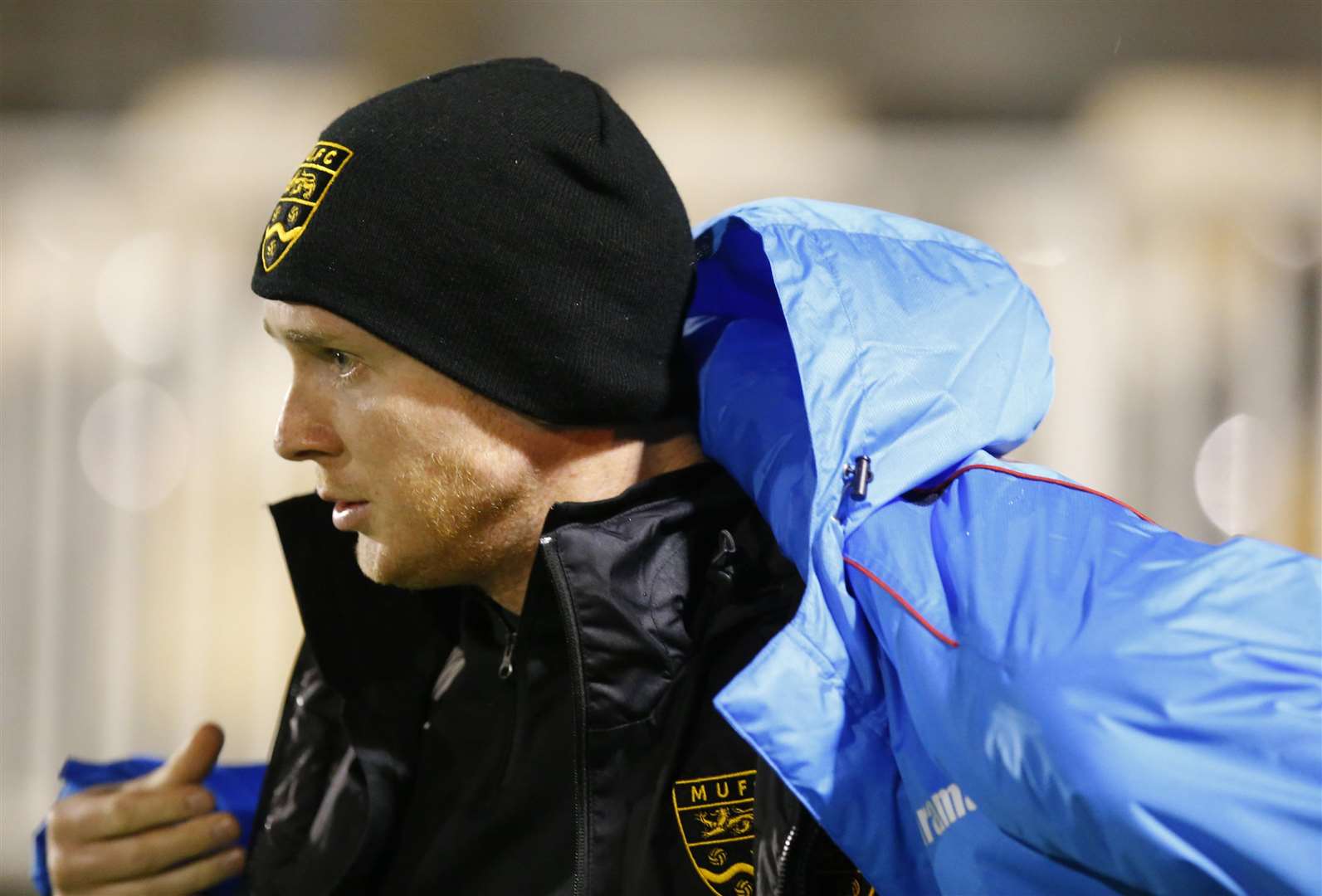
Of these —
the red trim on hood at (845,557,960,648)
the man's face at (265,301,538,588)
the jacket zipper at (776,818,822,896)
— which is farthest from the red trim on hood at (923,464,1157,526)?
the man's face at (265,301,538,588)

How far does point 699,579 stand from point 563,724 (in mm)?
224

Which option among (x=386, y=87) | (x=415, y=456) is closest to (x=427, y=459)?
(x=415, y=456)

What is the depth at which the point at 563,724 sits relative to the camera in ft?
4.06

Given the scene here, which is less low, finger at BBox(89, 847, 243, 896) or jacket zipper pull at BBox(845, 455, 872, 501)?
jacket zipper pull at BBox(845, 455, 872, 501)

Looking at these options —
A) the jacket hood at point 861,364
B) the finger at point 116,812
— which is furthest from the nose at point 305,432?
the finger at point 116,812

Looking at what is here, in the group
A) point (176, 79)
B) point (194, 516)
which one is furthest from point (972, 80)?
point (194, 516)

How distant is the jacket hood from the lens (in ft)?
3.30

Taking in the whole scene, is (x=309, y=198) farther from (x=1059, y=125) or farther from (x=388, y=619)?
(x=1059, y=125)

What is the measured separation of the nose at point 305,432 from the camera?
4.09 ft

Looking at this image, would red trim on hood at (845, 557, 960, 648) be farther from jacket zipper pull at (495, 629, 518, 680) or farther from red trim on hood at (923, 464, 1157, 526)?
jacket zipper pull at (495, 629, 518, 680)

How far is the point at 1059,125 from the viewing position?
3.38 meters

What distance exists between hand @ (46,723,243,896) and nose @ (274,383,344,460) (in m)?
0.49

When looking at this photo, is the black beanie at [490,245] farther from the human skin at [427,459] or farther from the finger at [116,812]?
the finger at [116,812]

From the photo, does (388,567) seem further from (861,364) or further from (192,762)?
(861,364)
